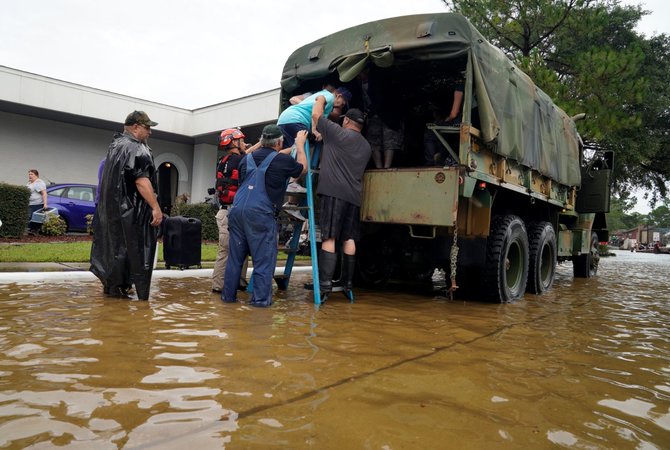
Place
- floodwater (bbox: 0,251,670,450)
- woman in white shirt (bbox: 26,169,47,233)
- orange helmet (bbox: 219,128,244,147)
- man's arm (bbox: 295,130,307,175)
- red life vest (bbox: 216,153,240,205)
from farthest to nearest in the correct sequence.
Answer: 1. woman in white shirt (bbox: 26,169,47,233)
2. orange helmet (bbox: 219,128,244,147)
3. red life vest (bbox: 216,153,240,205)
4. man's arm (bbox: 295,130,307,175)
5. floodwater (bbox: 0,251,670,450)

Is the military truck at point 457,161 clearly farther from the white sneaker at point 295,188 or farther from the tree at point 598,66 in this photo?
the tree at point 598,66

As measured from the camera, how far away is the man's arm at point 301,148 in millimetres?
4855

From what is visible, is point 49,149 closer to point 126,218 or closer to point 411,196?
point 126,218

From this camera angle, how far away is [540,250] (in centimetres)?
669

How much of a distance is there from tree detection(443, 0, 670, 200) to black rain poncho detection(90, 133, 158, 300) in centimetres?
1064

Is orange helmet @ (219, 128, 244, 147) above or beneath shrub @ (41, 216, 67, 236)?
above

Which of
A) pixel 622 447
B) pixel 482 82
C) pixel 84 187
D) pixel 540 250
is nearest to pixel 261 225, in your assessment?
pixel 482 82

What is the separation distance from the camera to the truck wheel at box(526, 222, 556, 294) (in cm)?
668

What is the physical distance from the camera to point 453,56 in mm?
4898

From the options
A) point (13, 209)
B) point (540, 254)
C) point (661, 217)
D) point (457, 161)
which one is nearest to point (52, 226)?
point (13, 209)

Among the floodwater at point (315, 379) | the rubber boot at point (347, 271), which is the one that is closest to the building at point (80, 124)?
the rubber boot at point (347, 271)

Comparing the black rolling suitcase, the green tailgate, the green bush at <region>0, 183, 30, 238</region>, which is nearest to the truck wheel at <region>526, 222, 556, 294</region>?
the green tailgate

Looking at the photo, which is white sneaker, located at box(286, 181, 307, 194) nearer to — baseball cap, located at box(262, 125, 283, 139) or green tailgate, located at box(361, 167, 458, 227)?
green tailgate, located at box(361, 167, 458, 227)

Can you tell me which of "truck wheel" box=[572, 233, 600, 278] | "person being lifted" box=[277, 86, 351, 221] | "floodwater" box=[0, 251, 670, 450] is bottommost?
"floodwater" box=[0, 251, 670, 450]
